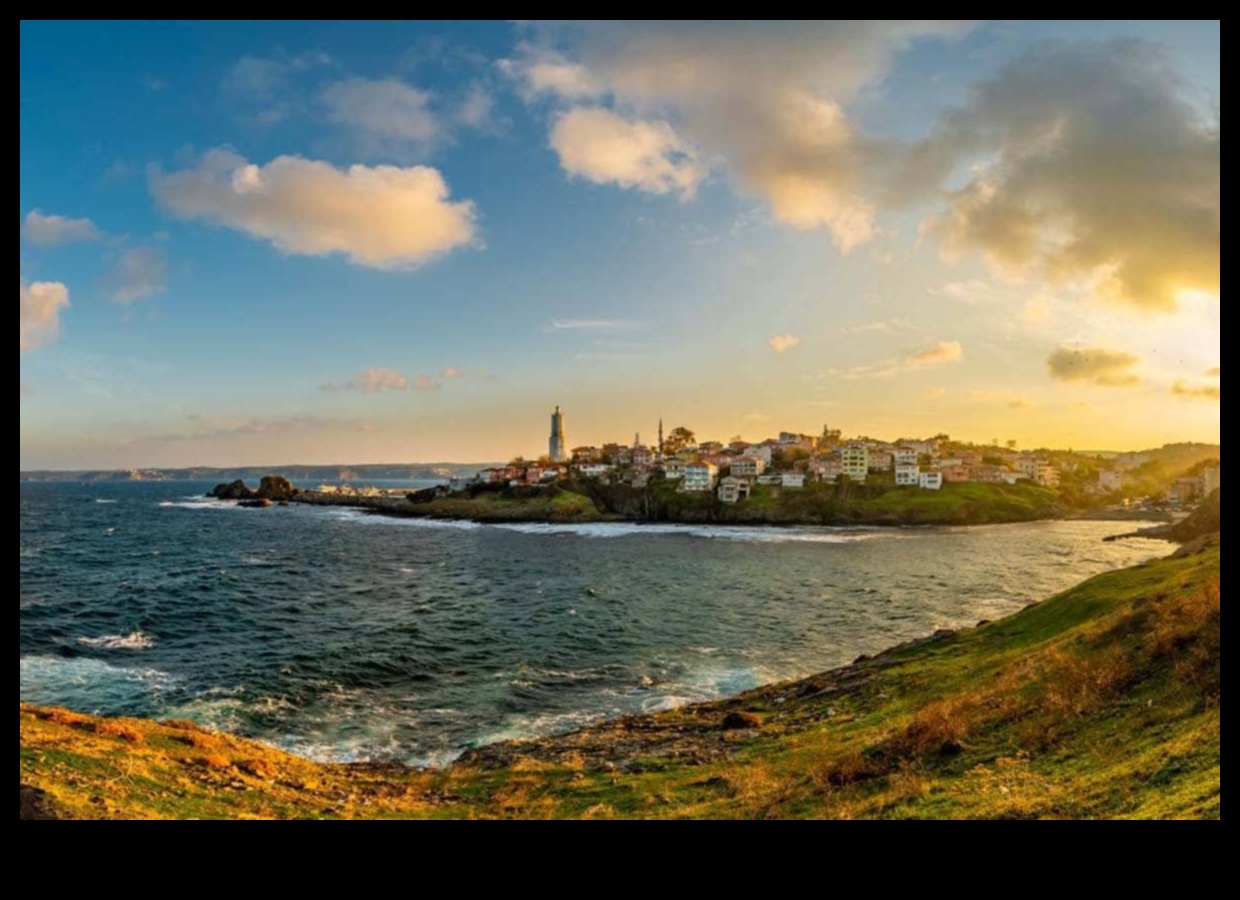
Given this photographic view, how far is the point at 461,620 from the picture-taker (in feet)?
133

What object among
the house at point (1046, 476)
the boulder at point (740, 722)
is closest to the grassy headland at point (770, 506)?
the house at point (1046, 476)

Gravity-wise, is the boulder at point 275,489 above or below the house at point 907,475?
below

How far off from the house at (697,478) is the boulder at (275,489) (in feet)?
353

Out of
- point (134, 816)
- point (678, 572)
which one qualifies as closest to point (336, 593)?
point (678, 572)

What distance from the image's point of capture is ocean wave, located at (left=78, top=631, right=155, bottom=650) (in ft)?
108

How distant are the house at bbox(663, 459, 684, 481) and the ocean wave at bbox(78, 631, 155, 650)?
110268 mm

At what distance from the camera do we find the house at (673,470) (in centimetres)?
13888

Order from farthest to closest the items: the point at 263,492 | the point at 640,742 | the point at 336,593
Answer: the point at 263,492
the point at 336,593
the point at 640,742

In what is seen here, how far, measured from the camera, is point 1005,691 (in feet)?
50.8

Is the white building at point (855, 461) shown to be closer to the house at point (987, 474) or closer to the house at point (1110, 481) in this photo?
the house at point (987, 474)

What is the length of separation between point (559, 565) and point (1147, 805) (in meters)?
58.3

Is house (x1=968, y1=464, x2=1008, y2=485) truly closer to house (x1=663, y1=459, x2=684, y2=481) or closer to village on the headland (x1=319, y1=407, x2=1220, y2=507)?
village on the headland (x1=319, y1=407, x2=1220, y2=507)

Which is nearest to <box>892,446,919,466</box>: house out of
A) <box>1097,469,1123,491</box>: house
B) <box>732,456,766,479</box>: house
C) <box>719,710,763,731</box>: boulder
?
<box>732,456,766,479</box>: house
